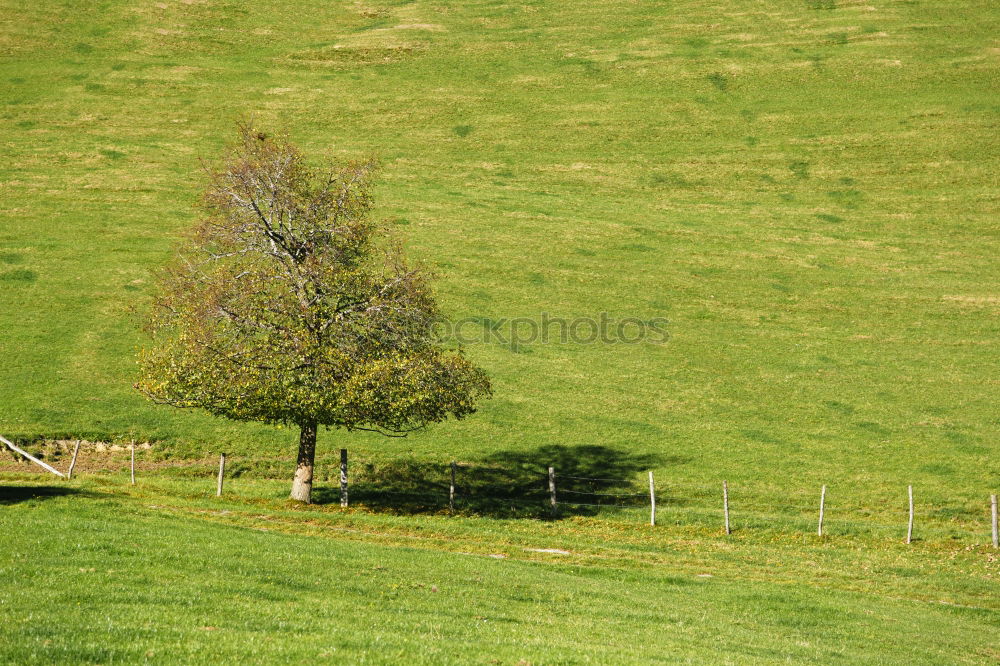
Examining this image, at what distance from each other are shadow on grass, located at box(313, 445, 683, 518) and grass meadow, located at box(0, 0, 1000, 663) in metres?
0.59

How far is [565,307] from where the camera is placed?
67562 mm

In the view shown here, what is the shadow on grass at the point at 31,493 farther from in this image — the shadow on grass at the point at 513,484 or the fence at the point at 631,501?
the shadow on grass at the point at 513,484

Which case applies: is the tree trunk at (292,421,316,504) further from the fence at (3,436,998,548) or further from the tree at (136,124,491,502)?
the fence at (3,436,998,548)

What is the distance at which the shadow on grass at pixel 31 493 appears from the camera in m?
32.2

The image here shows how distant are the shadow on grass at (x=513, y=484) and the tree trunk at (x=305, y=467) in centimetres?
140

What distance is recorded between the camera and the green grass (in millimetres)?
16500

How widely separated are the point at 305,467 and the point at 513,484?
10.9 m

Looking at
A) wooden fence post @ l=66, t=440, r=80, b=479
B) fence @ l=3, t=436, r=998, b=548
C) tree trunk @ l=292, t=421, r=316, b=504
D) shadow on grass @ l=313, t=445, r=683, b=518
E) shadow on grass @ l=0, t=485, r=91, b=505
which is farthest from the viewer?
wooden fence post @ l=66, t=440, r=80, b=479

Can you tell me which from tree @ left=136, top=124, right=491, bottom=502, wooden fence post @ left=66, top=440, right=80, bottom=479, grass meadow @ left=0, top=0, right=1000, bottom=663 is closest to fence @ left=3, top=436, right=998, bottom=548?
wooden fence post @ left=66, top=440, right=80, bottom=479

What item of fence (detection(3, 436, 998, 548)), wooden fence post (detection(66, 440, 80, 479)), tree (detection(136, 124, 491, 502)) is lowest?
fence (detection(3, 436, 998, 548))

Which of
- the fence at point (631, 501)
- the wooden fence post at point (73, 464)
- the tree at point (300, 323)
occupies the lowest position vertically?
the fence at point (631, 501)

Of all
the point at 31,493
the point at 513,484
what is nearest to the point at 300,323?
the point at 31,493

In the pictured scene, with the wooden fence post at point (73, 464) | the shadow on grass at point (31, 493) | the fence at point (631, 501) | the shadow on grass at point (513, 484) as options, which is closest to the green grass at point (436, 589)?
the shadow on grass at point (31, 493)

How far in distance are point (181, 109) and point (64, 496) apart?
76.6 meters
